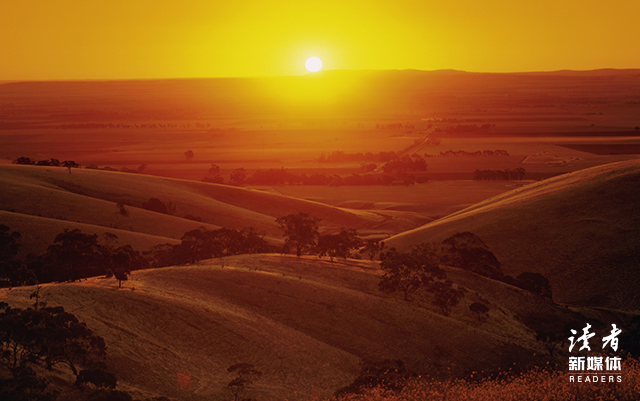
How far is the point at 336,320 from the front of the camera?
39.1 m

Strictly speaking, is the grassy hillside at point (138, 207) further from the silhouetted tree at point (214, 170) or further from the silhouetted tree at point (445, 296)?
the silhouetted tree at point (214, 170)

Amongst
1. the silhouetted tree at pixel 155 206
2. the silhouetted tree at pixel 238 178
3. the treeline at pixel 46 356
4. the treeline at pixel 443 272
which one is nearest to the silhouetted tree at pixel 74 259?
the treeline at pixel 46 356

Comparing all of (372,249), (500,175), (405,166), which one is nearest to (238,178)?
(405,166)

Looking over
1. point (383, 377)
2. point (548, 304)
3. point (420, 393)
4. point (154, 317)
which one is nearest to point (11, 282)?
point (154, 317)

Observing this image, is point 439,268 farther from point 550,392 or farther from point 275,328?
point 550,392

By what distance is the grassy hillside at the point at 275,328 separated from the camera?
95.7 feet

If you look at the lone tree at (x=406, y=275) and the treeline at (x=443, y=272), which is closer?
the treeline at (x=443, y=272)

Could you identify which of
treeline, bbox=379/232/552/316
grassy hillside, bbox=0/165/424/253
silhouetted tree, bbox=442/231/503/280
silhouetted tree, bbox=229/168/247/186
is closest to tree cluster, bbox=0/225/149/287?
grassy hillside, bbox=0/165/424/253

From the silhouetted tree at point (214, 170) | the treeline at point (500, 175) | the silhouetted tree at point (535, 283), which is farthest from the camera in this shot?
the silhouetted tree at point (214, 170)

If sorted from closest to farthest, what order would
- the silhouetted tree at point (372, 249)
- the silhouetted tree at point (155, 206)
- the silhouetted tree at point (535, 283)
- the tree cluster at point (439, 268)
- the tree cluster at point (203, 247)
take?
the tree cluster at point (439, 268)
the silhouetted tree at point (535, 283)
the tree cluster at point (203, 247)
the silhouetted tree at point (372, 249)
the silhouetted tree at point (155, 206)

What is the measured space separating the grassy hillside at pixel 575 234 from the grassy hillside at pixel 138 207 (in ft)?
88.2

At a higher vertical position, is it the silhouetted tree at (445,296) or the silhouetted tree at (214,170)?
the silhouetted tree at (214,170)

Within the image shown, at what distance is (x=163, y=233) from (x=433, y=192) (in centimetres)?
7509

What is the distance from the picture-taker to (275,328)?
119 ft
